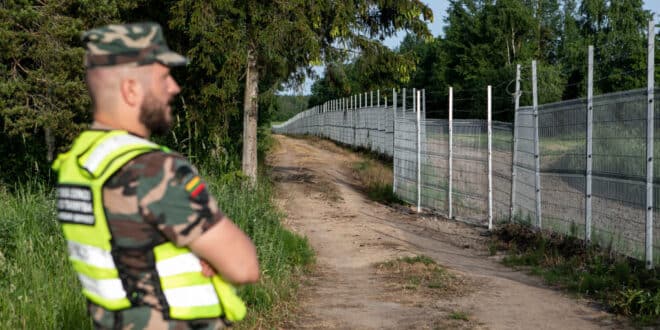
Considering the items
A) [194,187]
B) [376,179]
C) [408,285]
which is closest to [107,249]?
[194,187]

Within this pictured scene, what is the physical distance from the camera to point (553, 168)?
1093 cm

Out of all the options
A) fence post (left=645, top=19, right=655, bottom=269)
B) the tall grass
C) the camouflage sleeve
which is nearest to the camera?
the camouflage sleeve

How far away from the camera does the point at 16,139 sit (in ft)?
64.6

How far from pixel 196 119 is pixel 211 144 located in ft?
2.81

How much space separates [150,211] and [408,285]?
22.3 ft

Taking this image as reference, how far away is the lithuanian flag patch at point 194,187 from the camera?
6.78ft

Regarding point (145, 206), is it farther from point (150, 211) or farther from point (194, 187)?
point (194, 187)

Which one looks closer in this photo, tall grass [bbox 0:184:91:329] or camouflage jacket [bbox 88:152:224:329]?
camouflage jacket [bbox 88:152:224:329]

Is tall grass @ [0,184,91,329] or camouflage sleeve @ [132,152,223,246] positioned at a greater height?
camouflage sleeve @ [132,152,223,246]

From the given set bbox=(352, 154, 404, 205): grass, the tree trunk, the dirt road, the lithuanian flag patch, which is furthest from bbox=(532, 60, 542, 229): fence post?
the lithuanian flag patch

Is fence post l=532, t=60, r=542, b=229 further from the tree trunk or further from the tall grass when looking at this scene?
Result: the tree trunk

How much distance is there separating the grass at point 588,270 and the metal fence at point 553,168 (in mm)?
190

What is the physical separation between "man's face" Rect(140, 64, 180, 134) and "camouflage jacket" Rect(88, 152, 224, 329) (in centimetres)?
16

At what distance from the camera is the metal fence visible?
8570 mm
